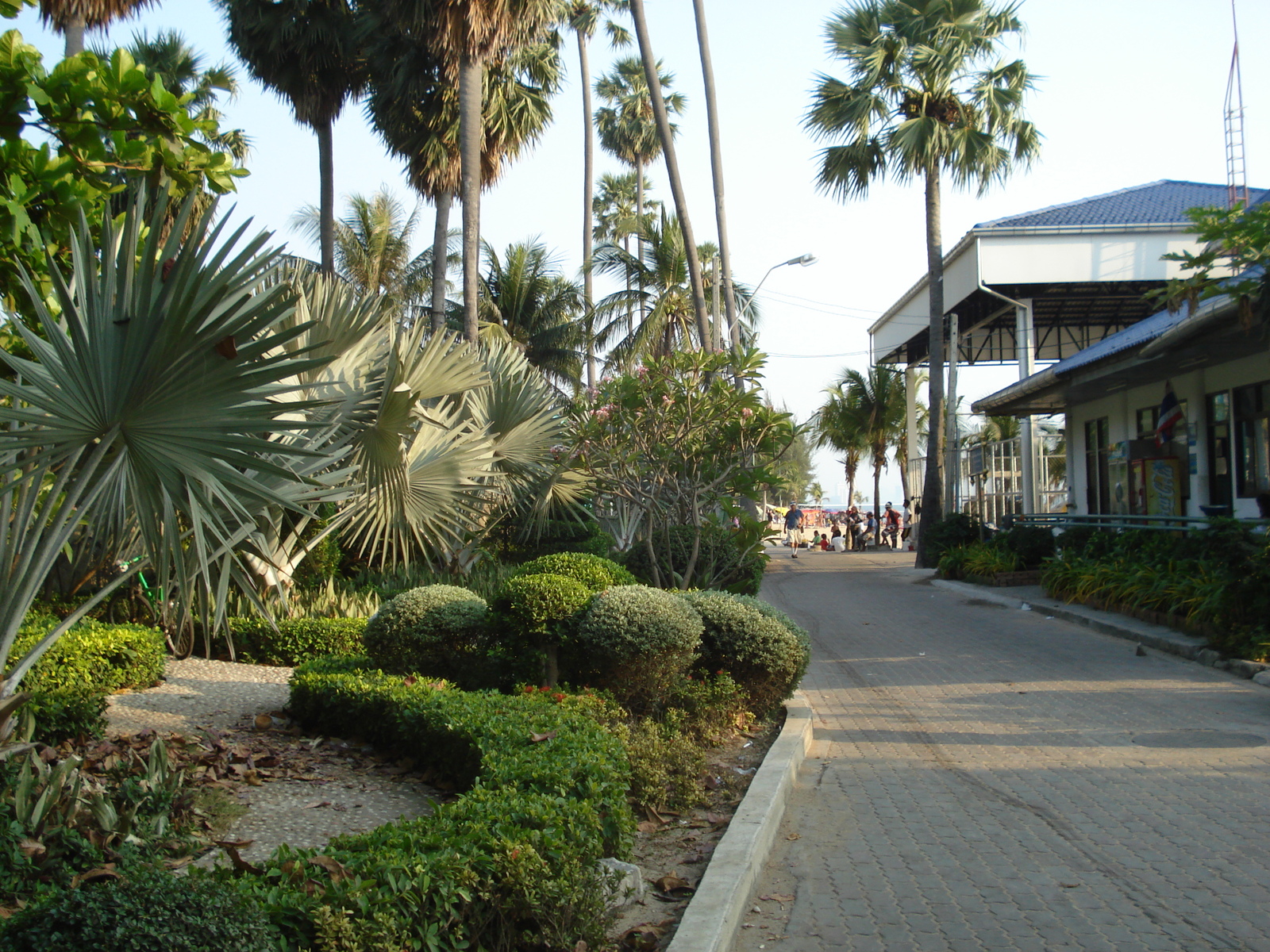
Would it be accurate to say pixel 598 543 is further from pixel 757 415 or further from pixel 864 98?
pixel 864 98

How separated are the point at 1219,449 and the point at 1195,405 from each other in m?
0.92

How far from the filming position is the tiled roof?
2484 cm

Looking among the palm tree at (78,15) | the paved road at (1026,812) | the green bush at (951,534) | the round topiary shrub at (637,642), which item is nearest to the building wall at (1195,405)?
the green bush at (951,534)

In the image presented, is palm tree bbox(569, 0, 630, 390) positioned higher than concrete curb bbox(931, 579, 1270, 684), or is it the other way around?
palm tree bbox(569, 0, 630, 390)

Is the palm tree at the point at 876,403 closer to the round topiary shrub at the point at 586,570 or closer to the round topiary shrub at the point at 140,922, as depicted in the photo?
the round topiary shrub at the point at 586,570

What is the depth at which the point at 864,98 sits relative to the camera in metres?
22.9

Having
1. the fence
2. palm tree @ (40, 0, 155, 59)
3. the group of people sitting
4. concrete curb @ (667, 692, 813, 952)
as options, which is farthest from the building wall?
palm tree @ (40, 0, 155, 59)

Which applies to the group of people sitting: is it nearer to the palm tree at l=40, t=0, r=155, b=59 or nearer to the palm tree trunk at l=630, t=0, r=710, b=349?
the palm tree trunk at l=630, t=0, r=710, b=349

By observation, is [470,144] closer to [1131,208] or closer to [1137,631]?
[1137,631]

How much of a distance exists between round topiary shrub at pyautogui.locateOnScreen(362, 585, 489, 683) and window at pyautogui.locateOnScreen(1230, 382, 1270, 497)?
14110 mm

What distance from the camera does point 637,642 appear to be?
682cm

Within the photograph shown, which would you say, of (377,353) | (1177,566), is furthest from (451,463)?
(1177,566)

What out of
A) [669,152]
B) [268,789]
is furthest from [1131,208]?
[268,789]

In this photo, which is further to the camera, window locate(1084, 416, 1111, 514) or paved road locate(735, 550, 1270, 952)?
window locate(1084, 416, 1111, 514)
